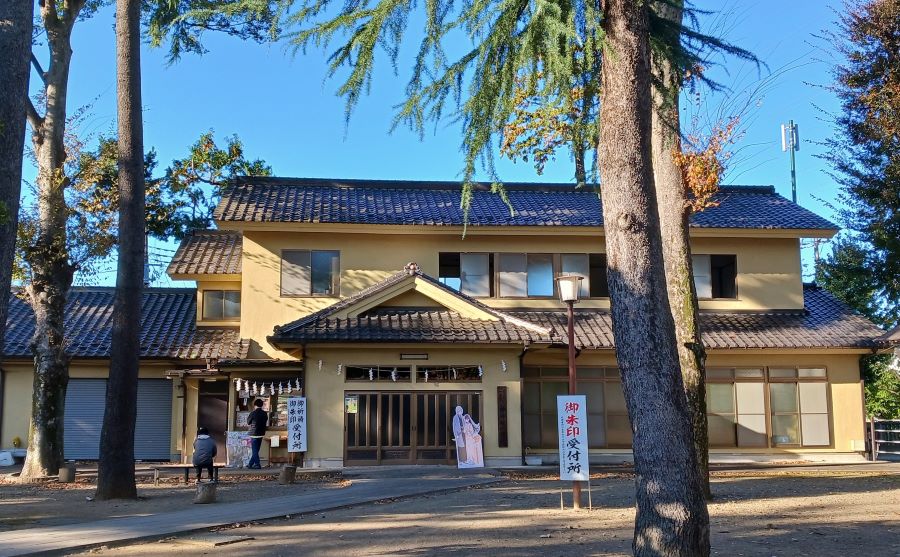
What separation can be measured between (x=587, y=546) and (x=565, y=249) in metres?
15.1

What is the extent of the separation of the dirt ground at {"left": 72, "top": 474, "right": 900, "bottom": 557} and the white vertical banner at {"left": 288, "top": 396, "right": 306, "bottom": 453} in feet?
19.5

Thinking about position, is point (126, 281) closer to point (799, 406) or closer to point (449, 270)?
point (449, 270)

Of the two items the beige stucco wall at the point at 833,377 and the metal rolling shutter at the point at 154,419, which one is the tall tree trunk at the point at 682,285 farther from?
the metal rolling shutter at the point at 154,419

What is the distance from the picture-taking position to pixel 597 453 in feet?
74.2

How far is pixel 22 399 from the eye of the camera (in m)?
23.1

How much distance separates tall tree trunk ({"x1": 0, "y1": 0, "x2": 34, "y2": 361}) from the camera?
766 cm

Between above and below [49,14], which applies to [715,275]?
below

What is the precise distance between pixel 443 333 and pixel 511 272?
13.2ft

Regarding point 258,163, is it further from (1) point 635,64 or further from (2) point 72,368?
(1) point 635,64

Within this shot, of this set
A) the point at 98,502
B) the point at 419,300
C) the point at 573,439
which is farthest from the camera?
the point at 419,300

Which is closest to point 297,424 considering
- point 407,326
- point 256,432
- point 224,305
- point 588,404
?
point 256,432

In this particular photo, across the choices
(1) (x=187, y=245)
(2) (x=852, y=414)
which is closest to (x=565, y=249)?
(2) (x=852, y=414)

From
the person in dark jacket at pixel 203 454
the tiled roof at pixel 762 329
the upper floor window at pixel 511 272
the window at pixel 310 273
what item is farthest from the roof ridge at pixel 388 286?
the person in dark jacket at pixel 203 454

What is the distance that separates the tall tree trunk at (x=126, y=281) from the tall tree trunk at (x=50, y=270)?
12.4 feet
